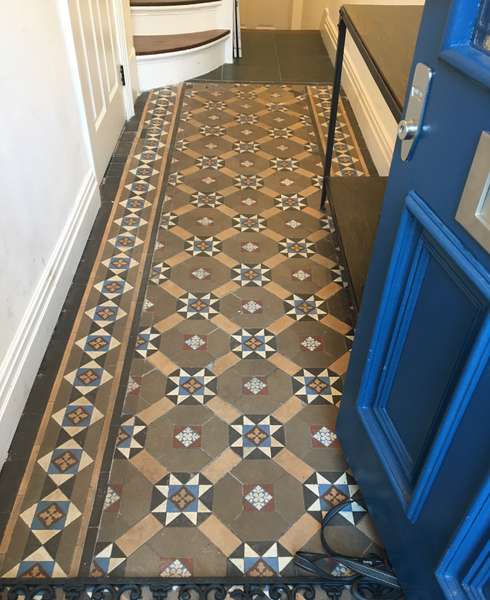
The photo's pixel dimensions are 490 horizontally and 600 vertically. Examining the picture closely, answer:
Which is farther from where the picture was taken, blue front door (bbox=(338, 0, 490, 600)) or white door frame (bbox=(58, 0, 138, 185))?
white door frame (bbox=(58, 0, 138, 185))

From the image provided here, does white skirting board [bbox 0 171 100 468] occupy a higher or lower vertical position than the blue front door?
lower

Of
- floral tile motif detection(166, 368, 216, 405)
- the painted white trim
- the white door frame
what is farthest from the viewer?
the painted white trim

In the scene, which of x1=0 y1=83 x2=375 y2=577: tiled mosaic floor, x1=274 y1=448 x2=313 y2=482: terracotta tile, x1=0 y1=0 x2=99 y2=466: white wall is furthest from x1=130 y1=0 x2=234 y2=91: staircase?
x1=274 y1=448 x2=313 y2=482: terracotta tile

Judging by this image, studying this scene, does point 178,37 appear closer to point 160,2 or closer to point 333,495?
point 160,2

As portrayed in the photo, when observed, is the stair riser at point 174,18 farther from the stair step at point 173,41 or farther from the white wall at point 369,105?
the white wall at point 369,105

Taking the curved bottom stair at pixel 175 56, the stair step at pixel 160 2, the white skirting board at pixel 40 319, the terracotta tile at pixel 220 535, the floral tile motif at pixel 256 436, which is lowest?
the terracotta tile at pixel 220 535

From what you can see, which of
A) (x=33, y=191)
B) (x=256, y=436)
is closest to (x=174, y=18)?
(x=33, y=191)

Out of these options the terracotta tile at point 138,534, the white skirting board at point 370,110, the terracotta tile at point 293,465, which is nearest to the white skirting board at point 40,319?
the terracotta tile at point 138,534

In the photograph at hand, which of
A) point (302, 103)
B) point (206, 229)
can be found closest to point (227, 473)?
point (206, 229)

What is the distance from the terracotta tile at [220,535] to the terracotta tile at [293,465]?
0.24 metres

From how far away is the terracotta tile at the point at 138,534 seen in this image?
1.36m

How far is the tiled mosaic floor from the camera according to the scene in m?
1.38

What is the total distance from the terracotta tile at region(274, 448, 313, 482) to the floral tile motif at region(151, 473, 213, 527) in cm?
21

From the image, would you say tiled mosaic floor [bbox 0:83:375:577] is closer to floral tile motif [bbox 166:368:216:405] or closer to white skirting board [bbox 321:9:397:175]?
floral tile motif [bbox 166:368:216:405]
